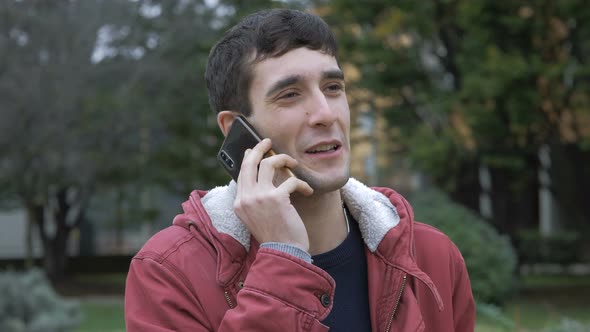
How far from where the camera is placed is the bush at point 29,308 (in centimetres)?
830

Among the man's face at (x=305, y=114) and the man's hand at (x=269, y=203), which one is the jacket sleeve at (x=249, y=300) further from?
the man's face at (x=305, y=114)

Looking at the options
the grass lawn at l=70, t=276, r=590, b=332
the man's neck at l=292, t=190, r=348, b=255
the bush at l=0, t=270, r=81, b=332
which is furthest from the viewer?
the grass lawn at l=70, t=276, r=590, b=332

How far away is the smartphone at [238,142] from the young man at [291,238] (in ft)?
0.12

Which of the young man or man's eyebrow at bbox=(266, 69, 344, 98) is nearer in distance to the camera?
the young man

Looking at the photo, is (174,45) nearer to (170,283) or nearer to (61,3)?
(61,3)

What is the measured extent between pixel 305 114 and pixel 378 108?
53.3 ft

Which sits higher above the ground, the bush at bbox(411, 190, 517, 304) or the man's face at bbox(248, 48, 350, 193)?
the man's face at bbox(248, 48, 350, 193)

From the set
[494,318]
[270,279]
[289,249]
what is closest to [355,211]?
[289,249]

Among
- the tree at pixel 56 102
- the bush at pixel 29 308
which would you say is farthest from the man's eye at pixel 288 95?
the tree at pixel 56 102

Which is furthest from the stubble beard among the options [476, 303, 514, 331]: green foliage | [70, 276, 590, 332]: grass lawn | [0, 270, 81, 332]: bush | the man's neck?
[70, 276, 590, 332]: grass lawn

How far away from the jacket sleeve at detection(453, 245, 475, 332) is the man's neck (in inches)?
15.4

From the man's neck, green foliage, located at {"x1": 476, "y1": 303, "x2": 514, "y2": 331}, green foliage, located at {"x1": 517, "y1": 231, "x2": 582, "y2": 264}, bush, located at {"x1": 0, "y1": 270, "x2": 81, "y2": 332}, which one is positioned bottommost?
green foliage, located at {"x1": 517, "y1": 231, "x2": 582, "y2": 264}

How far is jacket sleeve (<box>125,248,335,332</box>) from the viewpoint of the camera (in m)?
2.16

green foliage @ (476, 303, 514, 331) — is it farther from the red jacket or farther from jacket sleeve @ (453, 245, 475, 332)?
the red jacket
